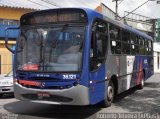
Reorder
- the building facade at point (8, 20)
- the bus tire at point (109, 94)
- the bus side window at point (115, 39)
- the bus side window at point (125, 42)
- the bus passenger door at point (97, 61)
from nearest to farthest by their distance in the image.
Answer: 1. the bus passenger door at point (97, 61)
2. the bus tire at point (109, 94)
3. the bus side window at point (115, 39)
4. the bus side window at point (125, 42)
5. the building facade at point (8, 20)

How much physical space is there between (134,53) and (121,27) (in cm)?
248

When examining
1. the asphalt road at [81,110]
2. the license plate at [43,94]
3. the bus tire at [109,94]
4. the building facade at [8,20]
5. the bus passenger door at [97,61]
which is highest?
the building facade at [8,20]

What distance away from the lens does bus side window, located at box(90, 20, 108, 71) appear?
30.6 feet

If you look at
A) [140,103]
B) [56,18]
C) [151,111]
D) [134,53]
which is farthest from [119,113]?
[134,53]

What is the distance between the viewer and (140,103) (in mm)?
12359

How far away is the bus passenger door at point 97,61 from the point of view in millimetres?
9336

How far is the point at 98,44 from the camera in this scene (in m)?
9.85

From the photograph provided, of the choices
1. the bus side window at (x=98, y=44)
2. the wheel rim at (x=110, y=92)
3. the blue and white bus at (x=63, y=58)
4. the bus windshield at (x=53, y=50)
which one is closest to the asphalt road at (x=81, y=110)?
the wheel rim at (x=110, y=92)

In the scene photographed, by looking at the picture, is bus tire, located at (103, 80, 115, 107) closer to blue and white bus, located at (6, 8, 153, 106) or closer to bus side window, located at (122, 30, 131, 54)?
blue and white bus, located at (6, 8, 153, 106)

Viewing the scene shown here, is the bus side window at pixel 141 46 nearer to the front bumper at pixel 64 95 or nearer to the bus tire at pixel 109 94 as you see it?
the bus tire at pixel 109 94

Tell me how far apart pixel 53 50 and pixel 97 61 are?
1.33 metres

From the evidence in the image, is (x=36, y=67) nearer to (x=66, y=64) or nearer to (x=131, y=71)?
(x=66, y=64)

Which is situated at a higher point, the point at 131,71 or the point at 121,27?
the point at 121,27

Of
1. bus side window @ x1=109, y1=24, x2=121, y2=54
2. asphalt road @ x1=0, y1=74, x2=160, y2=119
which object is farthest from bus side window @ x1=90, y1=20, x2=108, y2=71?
asphalt road @ x1=0, y1=74, x2=160, y2=119
